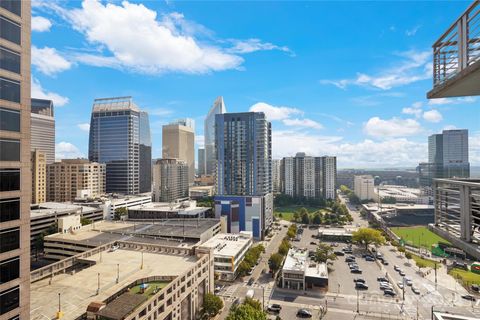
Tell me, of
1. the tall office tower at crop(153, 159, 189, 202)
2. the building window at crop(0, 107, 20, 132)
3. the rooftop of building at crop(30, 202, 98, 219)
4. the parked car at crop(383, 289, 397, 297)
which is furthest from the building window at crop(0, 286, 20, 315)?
the tall office tower at crop(153, 159, 189, 202)

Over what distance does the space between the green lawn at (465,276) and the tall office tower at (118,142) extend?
11888 centimetres

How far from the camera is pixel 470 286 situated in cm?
4284

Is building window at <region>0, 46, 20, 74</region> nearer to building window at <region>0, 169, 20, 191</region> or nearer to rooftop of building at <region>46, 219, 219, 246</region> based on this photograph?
building window at <region>0, 169, 20, 191</region>

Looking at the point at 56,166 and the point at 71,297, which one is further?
the point at 56,166

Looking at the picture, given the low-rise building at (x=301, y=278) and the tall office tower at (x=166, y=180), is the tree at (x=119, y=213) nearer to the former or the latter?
the tall office tower at (x=166, y=180)

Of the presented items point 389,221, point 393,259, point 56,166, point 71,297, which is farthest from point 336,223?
point 56,166

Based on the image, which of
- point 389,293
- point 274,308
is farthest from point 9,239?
point 389,293

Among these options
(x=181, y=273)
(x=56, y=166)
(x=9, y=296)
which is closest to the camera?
(x=9, y=296)

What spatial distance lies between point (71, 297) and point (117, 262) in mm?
9855

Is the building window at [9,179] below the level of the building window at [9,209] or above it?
above

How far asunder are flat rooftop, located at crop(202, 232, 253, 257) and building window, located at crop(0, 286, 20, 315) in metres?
33.9

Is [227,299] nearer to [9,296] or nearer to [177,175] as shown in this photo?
[9,296]

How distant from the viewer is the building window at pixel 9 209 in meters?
12.0

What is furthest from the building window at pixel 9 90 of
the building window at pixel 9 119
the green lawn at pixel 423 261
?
the green lawn at pixel 423 261
